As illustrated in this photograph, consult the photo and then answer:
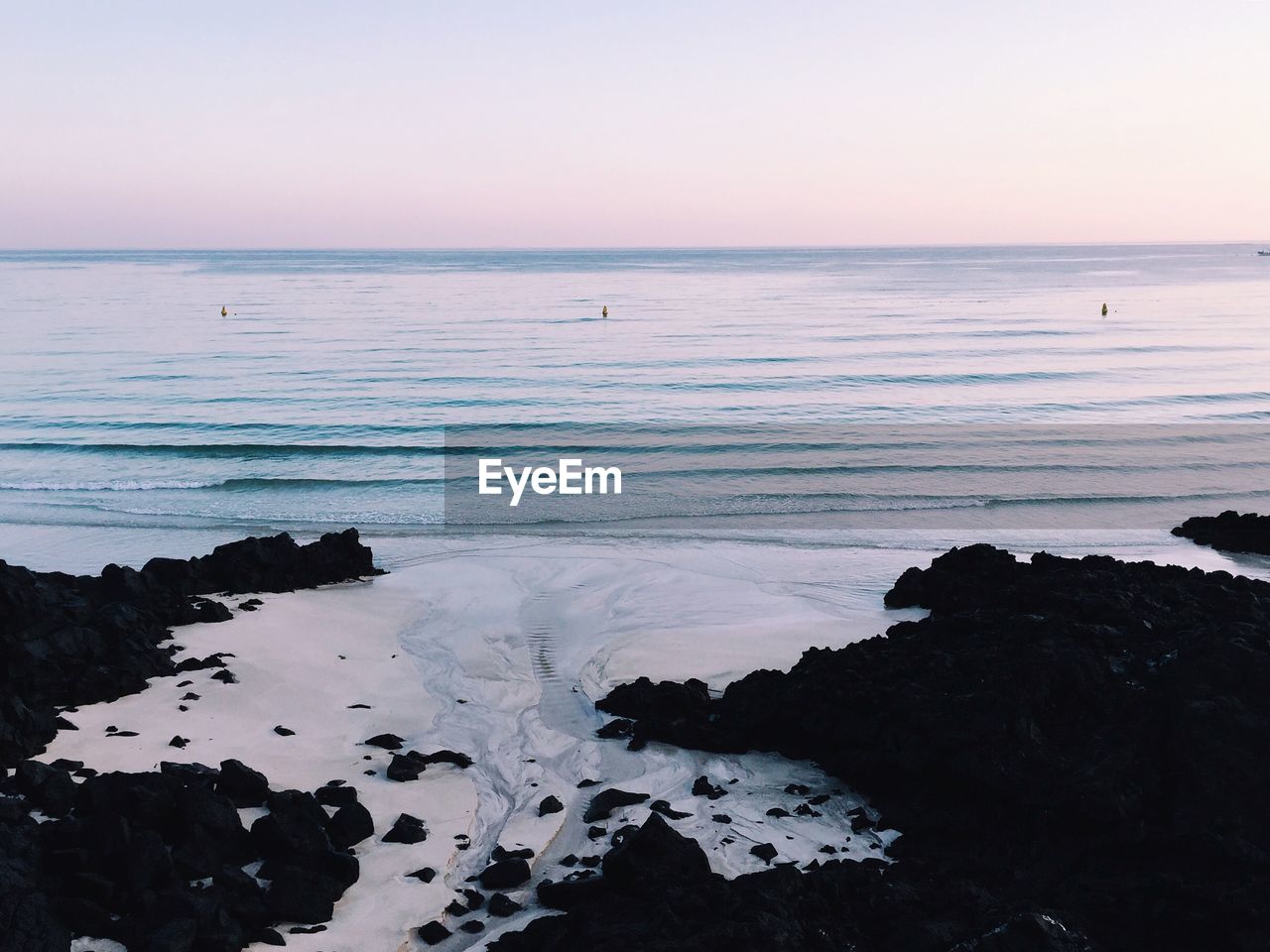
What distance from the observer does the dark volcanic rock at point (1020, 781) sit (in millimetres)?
6426

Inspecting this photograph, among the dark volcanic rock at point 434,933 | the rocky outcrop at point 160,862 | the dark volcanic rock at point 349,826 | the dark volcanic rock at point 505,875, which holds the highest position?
the rocky outcrop at point 160,862

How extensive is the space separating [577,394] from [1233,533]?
834 inches

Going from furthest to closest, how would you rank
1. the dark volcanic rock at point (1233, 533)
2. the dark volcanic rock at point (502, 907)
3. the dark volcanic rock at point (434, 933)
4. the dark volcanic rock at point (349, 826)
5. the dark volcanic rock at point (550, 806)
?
the dark volcanic rock at point (1233, 533)
the dark volcanic rock at point (550, 806)
the dark volcanic rock at point (349, 826)
the dark volcanic rock at point (502, 907)
the dark volcanic rock at point (434, 933)

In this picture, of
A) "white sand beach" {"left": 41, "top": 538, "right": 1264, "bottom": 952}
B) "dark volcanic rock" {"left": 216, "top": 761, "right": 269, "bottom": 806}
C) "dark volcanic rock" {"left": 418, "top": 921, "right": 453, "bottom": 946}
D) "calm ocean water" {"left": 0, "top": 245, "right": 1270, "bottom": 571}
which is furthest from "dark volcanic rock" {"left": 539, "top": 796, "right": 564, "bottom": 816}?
"calm ocean water" {"left": 0, "top": 245, "right": 1270, "bottom": 571}

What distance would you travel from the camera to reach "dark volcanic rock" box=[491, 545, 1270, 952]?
253 inches

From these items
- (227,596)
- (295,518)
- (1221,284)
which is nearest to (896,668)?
(227,596)

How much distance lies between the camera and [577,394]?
35.3m

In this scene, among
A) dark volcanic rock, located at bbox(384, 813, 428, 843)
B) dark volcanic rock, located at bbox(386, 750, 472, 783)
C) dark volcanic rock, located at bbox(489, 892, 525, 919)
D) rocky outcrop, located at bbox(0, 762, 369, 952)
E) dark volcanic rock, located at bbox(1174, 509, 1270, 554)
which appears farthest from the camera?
dark volcanic rock, located at bbox(1174, 509, 1270, 554)

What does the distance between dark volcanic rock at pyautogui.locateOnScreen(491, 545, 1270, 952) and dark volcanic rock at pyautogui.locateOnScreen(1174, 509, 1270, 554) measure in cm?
790

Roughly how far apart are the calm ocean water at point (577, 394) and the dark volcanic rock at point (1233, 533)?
341 centimetres

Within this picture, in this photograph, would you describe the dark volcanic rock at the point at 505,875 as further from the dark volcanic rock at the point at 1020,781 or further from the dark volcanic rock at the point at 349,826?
the dark volcanic rock at the point at 349,826

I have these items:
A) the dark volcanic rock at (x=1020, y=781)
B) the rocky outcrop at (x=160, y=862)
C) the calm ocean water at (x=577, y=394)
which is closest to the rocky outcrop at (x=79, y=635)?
the rocky outcrop at (x=160, y=862)

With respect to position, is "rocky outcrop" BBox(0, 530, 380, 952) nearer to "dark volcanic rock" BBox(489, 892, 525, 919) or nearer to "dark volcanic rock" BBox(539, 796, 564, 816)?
"dark volcanic rock" BBox(489, 892, 525, 919)

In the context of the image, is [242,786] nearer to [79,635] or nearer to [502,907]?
[502,907]
